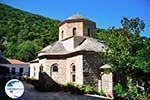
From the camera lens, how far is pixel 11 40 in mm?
66312

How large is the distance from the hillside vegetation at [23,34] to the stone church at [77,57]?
2919 cm

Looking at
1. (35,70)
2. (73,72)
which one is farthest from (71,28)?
(35,70)

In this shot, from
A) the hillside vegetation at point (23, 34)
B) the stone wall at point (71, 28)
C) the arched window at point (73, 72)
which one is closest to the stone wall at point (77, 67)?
the arched window at point (73, 72)

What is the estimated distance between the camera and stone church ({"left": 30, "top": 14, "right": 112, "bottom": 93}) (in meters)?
23.9

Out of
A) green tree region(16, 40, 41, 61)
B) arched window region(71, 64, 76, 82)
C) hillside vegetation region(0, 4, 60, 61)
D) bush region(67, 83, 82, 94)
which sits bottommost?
bush region(67, 83, 82, 94)

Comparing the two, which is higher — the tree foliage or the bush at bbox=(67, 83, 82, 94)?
the tree foliage

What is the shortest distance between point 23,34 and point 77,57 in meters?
47.5

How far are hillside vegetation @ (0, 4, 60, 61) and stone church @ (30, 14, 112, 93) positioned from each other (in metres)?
29.2

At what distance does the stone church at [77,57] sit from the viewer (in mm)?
23891

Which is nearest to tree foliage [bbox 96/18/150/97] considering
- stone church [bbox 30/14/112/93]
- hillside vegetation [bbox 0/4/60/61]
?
stone church [bbox 30/14/112/93]

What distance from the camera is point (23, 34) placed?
6931 centimetres

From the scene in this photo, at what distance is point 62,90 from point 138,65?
424 inches

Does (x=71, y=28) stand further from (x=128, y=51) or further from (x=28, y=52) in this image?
(x=28, y=52)

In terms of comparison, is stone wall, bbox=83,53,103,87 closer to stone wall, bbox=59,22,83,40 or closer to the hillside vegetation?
stone wall, bbox=59,22,83,40
